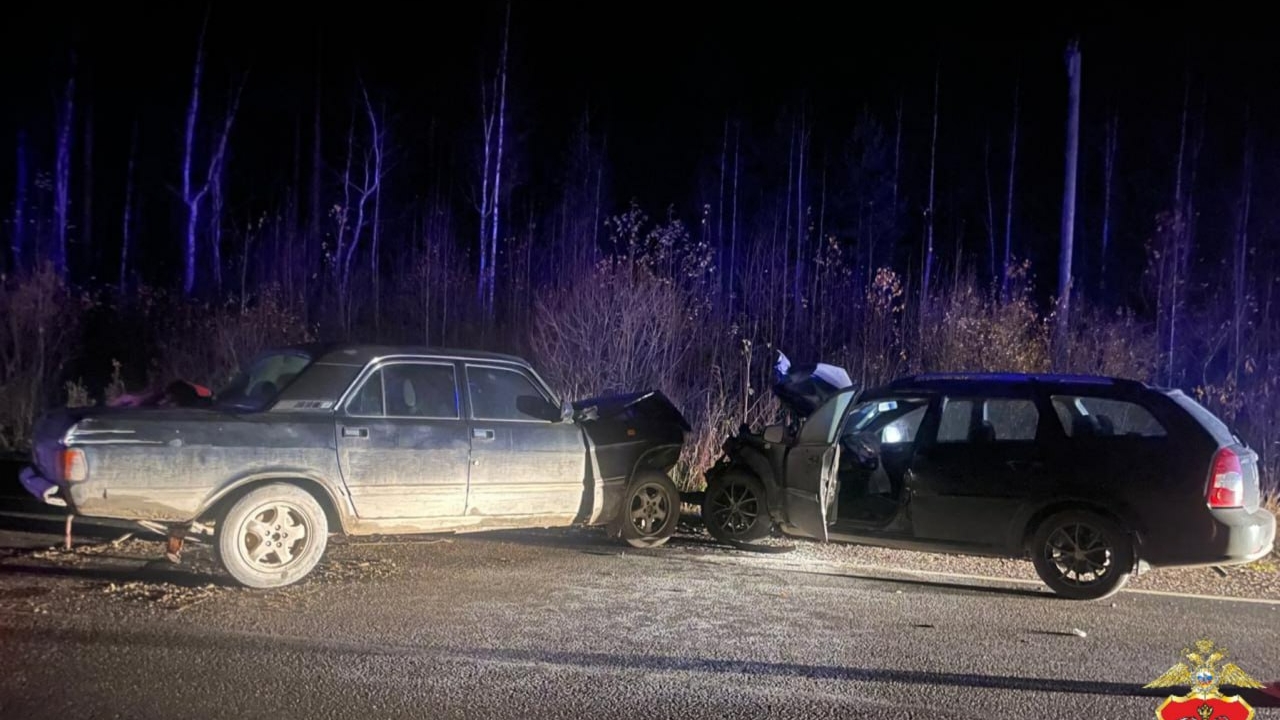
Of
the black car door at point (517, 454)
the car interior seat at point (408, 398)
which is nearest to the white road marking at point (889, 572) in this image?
the black car door at point (517, 454)

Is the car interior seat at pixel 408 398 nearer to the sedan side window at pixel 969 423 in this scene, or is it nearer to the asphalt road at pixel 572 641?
the asphalt road at pixel 572 641

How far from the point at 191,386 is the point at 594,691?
5.17 m

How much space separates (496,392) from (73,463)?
3085 millimetres

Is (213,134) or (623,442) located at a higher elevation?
(213,134)

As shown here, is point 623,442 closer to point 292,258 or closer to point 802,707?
point 802,707

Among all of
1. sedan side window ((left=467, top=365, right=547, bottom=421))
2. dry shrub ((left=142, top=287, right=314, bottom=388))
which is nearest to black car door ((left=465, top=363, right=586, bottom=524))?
sedan side window ((left=467, top=365, right=547, bottom=421))

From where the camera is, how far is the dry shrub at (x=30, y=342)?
13.7m

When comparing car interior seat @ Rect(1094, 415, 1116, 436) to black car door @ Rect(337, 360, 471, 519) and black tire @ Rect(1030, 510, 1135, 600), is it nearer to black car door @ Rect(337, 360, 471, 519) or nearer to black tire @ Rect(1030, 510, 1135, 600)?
black tire @ Rect(1030, 510, 1135, 600)

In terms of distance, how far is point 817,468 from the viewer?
779 centimetres

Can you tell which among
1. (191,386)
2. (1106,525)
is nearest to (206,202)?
(191,386)

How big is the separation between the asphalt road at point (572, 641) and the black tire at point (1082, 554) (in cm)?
17

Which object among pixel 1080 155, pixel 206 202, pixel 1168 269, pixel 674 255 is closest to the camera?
pixel 674 255

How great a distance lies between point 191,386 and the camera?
27.0 feet

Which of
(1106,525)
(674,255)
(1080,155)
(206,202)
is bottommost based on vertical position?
(1106,525)
